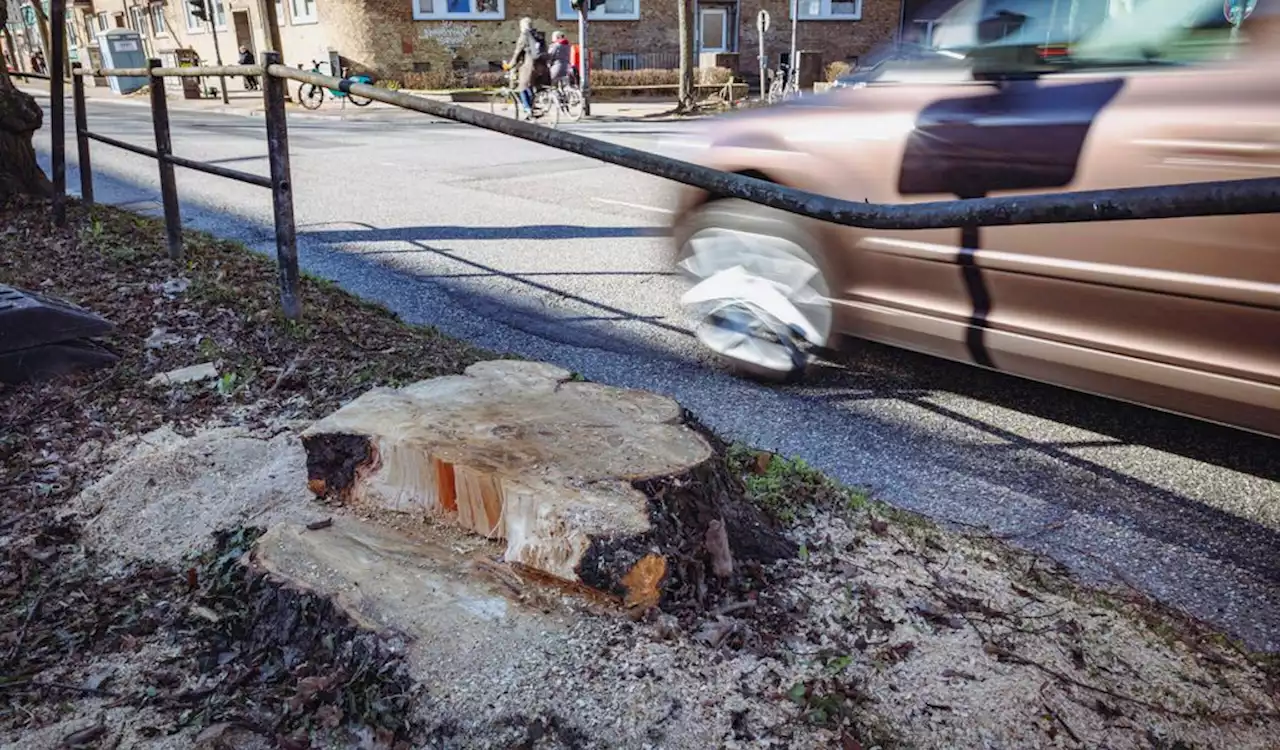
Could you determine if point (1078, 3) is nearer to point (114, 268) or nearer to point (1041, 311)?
point (1041, 311)

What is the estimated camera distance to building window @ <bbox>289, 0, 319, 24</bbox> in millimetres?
30719

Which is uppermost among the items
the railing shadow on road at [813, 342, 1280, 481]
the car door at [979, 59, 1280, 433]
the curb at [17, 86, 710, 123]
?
the curb at [17, 86, 710, 123]

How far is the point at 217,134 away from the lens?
52.9 ft

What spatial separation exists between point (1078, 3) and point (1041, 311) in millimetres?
1323

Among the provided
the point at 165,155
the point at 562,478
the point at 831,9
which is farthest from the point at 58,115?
the point at 831,9

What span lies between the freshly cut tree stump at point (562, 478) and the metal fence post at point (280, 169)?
1.65 m

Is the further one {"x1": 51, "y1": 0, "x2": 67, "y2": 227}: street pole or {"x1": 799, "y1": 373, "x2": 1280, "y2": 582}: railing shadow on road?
{"x1": 51, "y1": 0, "x2": 67, "y2": 227}: street pole

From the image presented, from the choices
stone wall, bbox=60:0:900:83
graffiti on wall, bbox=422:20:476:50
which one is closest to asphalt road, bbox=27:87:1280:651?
stone wall, bbox=60:0:900:83

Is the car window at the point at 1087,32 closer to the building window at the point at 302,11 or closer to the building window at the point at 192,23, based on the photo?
the building window at the point at 302,11

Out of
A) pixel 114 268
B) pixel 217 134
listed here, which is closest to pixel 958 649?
pixel 114 268

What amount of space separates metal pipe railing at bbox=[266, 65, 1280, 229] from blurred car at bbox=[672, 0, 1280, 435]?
1.53 meters

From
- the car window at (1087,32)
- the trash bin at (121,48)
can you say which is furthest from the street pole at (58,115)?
the trash bin at (121,48)

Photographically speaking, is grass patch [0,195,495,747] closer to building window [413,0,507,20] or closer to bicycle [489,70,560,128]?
bicycle [489,70,560,128]

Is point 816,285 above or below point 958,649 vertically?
above
